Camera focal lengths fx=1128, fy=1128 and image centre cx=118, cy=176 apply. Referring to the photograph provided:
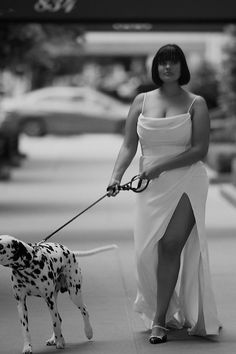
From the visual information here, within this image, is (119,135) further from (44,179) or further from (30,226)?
(30,226)

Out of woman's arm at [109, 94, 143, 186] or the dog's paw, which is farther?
woman's arm at [109, 94, 143, 186]

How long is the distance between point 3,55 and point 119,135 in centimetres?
1844

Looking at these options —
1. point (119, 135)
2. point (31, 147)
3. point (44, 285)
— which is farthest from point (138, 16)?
point (119, 135)

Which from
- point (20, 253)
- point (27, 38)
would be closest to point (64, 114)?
point (27, 38)

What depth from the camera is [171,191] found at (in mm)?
7738

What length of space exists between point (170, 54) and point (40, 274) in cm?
175

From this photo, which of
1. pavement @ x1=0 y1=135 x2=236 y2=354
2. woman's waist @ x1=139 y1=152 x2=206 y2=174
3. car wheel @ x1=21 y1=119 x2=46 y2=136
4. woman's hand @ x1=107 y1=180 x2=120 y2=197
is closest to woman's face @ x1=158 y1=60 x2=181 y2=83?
woman's waist @ x1=139 y1=152 x2=206 y2=174

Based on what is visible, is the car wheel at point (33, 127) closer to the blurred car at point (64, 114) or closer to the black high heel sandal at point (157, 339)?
the blurred car at point (64, 114)

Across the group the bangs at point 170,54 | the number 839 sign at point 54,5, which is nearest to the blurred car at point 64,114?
the number 839 sign at point 54,5

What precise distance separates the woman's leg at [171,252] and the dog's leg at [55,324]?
0.69 m

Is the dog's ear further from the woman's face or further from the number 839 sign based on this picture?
the number 839 sign

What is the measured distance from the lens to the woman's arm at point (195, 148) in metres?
7.64

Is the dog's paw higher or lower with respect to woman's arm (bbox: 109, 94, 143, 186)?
lower

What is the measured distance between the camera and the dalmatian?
277 inches
